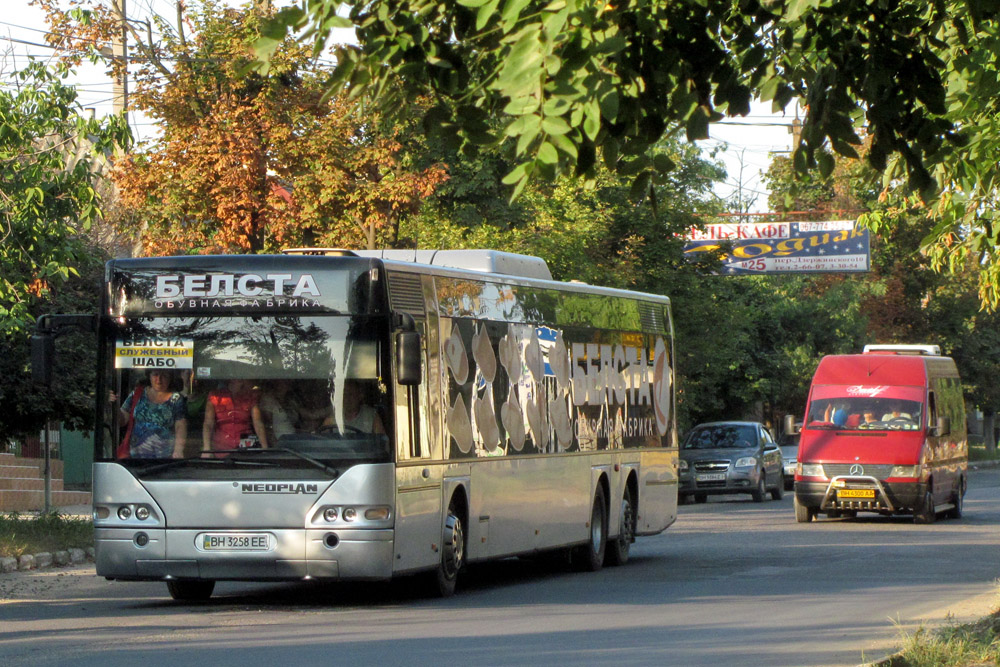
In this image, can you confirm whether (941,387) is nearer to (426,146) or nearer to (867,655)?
(426,146)

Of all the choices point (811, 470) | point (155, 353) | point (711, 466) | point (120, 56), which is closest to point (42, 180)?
point (155, 353)

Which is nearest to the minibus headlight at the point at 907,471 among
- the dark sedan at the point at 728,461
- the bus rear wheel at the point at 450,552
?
the dark sedan at the point at 728,461

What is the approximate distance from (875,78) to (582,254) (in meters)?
23.6

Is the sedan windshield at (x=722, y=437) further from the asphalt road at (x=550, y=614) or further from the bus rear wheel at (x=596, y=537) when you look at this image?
the bus rear wheel at (x=596, y=537)

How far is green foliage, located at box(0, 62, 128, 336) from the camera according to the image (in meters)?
15.4

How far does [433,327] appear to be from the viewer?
46.0 ft

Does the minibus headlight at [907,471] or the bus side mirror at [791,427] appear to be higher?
the bus side mirror at [791,427]

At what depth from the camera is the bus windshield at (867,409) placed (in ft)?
83.7

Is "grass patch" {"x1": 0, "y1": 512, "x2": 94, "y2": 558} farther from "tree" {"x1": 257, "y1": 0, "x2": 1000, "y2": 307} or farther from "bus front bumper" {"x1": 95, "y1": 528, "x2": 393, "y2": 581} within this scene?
"tree" {"x1": 257, "y1": 0, "x2": 1000, "y2": 307}

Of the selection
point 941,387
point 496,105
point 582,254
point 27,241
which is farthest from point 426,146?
point 496,105

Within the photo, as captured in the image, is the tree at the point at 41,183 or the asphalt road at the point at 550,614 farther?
the tree at the point at 41,183

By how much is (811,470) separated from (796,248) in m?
19.9

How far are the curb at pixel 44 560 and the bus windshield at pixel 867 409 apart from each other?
1267 centimetres

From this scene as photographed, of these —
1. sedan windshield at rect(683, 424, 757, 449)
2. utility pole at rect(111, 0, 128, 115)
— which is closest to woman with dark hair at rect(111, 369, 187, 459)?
utility pole at rect(111, 0, 128, 115)
